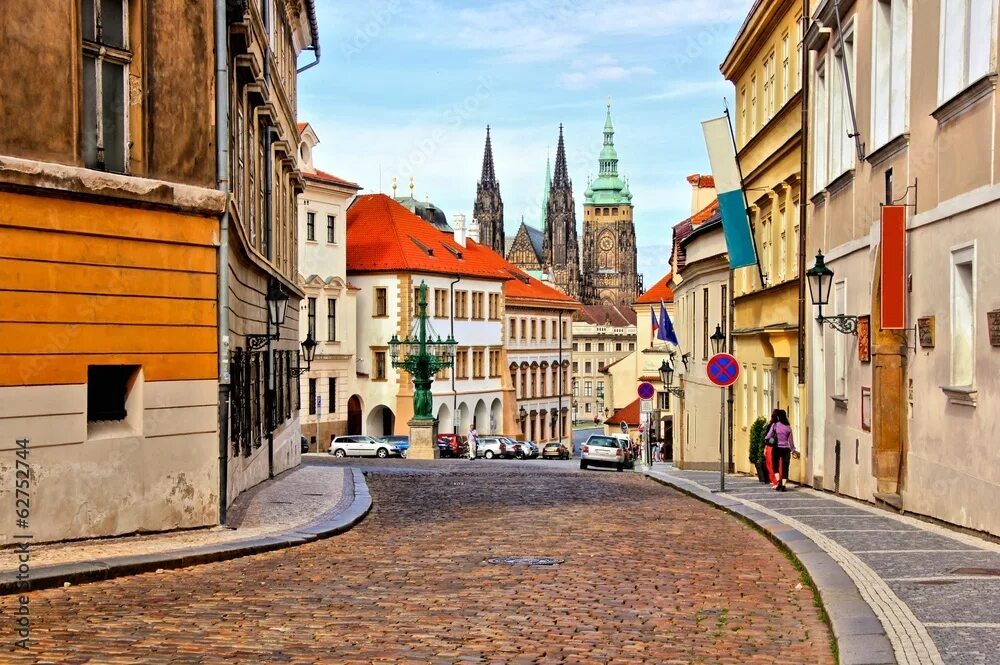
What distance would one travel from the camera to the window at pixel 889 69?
17.2 meters

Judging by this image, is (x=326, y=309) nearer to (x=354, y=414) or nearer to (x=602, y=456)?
(x=354, y=414)

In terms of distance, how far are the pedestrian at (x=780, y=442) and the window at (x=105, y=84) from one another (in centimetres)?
1184

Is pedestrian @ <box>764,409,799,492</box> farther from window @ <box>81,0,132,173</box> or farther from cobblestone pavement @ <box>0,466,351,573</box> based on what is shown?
window @ <box>81,0,132,173</box>

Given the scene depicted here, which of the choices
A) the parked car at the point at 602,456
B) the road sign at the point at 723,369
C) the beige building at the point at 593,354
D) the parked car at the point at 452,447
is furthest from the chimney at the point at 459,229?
the beige building at the point at 593,354

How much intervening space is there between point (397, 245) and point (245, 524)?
61.1 m

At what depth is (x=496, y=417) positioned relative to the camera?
8962 centimetres

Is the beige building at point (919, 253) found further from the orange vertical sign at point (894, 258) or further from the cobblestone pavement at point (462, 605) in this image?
the cobblestone pavement at point (462, 605)

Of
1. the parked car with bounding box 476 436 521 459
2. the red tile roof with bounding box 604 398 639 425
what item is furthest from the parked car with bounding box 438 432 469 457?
the red tile roof with bounding box 604 398 639 425

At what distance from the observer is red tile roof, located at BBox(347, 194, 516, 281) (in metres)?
76.4

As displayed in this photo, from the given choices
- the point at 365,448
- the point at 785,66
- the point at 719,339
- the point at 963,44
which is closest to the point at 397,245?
the point at 365,448

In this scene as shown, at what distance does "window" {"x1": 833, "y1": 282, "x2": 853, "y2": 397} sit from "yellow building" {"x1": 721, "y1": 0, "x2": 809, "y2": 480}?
3.05 metres

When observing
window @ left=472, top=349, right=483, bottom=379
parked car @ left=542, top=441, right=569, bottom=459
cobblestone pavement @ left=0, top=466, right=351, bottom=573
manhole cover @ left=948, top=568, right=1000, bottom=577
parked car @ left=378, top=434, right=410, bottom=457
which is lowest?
parked car @ left=542, top=441, right=569, bottom=459

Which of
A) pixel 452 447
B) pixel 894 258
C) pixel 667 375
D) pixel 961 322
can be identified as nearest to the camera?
pixel 961 322

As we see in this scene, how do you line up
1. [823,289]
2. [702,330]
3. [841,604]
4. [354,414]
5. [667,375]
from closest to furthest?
[841,604] < [823,289] < [702,330] < [667,375] < [354,414]
